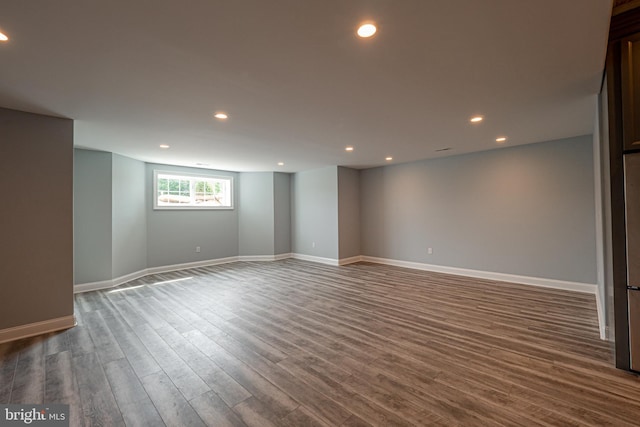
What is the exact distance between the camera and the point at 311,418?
169 centimetres

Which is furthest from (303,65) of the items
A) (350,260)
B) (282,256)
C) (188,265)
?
(282,256)

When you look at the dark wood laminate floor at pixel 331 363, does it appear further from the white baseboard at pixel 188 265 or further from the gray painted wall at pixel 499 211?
the white baseboard at pixel 188 265

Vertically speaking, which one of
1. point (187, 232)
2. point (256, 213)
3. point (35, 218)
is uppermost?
point (256, 213)

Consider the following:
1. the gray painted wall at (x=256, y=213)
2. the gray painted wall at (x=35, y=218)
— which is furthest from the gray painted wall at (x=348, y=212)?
the gray painted wall at (x=35, y=218)

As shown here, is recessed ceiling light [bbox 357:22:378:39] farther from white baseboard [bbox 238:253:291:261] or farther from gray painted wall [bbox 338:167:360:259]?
white baseboard [bbox 238:253:291:261]

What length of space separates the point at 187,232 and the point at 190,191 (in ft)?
3.45

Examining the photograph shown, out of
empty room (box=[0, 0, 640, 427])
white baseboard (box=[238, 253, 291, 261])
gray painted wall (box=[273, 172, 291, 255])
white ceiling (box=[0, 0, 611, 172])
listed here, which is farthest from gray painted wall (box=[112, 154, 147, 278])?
gray painted wall (box=[273, 172, 291, 255])

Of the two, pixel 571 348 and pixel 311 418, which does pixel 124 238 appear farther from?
pixel 571 348

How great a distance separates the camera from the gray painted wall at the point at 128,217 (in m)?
5.02

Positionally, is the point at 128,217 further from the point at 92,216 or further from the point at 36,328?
the point at 36,328

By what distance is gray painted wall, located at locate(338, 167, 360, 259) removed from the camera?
6.84 m

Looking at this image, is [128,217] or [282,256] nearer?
[128,217]

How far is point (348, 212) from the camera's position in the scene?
7035mm

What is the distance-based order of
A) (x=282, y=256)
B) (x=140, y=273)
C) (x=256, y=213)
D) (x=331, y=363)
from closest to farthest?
(x=331, y=363) → (x=140, y=273) → (x=256, y=213) → (x=282, y=256)
